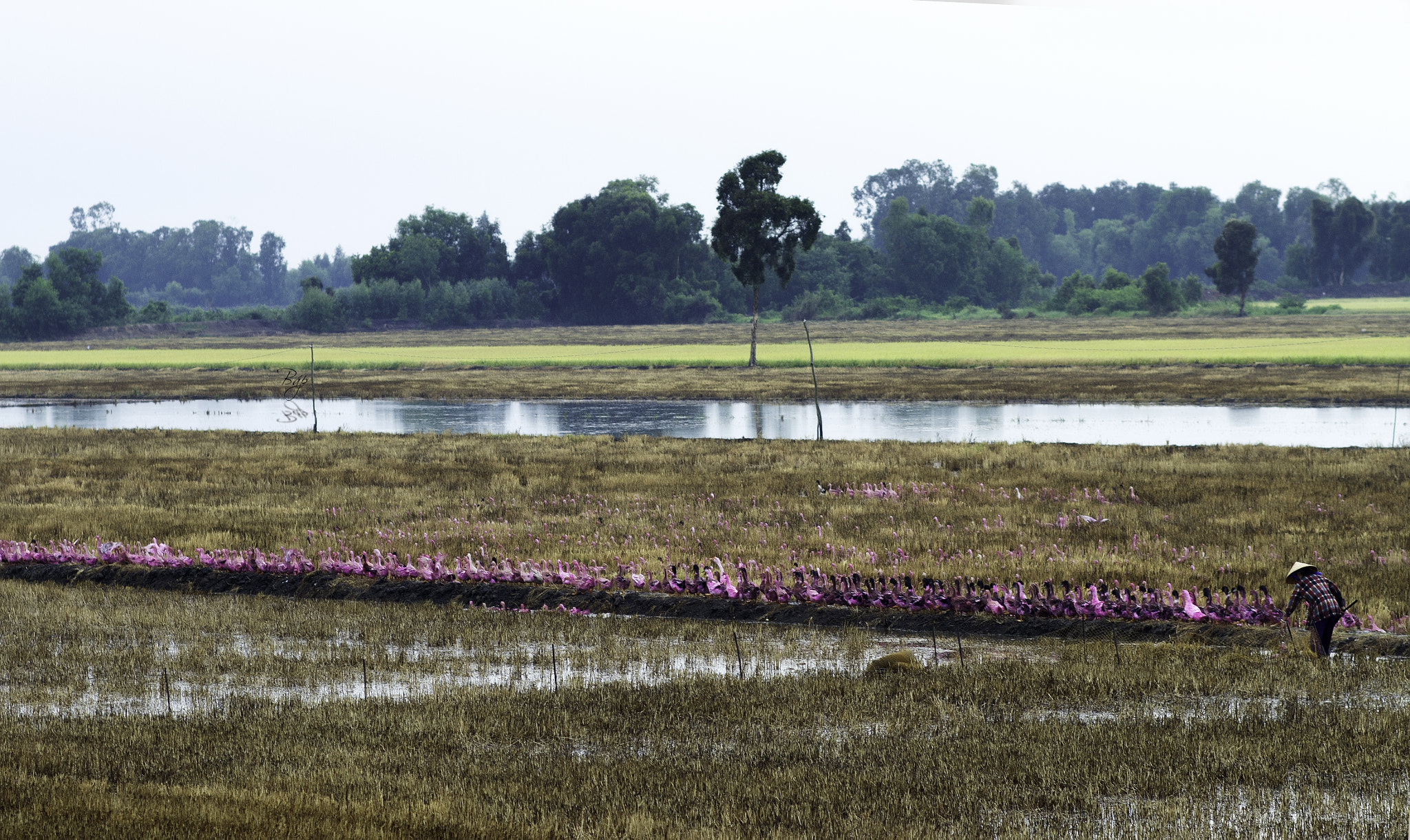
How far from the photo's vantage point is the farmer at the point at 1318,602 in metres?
12.8

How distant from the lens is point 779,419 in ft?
170

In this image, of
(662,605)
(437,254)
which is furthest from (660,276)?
(662,605)

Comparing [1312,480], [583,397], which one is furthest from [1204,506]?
[583,397]

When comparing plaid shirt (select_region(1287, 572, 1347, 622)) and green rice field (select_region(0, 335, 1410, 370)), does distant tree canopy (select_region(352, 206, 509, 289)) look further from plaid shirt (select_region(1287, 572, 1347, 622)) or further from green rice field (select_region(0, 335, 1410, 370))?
plaid shirt (select_region(1287, 572, 1347, 622))

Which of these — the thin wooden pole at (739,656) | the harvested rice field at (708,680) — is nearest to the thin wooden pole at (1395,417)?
the harvested rice field at (708,680)

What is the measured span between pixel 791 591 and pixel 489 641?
390cm

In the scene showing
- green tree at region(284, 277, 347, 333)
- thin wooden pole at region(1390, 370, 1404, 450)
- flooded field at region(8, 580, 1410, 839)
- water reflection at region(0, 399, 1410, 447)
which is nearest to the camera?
flooded field at region(8, 580, 1410, 839)

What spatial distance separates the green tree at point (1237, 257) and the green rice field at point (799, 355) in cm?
3610

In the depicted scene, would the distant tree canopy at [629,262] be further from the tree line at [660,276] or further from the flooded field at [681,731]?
the flooded field at [681,731]

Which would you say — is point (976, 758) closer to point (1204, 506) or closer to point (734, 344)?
point (1204, 506)

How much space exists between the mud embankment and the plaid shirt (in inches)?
41.5

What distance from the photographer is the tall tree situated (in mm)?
85125

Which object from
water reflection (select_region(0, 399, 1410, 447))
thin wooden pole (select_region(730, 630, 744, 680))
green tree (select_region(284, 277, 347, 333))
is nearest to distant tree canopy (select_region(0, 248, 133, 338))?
green tree (select_region(284, 277, 347, 333))

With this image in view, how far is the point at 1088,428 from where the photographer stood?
45.3 meters
